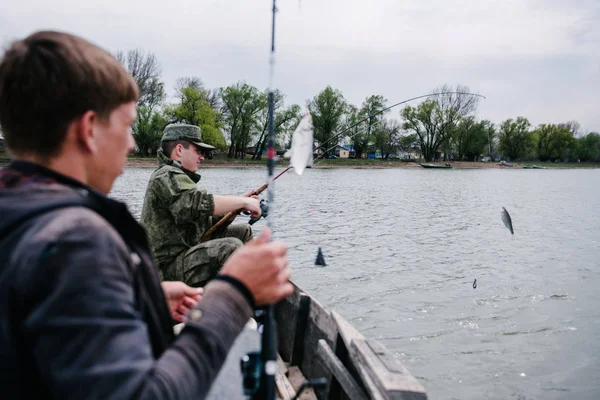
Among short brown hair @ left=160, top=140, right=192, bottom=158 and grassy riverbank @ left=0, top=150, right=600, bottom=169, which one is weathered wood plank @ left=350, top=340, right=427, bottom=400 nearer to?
short brown hair @ left=160, top=140, right=192, bottom=158

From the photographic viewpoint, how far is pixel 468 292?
418 inches

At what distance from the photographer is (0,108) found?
4.09 ft

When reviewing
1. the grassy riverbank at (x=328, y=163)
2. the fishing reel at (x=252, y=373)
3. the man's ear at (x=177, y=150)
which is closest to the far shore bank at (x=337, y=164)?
the grassy riverbank at (x=328, y=163)

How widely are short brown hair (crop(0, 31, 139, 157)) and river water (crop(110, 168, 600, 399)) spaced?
6.13m

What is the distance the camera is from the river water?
689 cm

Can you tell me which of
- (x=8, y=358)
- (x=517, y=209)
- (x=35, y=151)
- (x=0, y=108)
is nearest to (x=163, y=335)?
(x=8, y=358)

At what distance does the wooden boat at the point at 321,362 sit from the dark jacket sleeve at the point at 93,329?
36.0 inches

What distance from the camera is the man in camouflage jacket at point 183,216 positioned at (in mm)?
5094

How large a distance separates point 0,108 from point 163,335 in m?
0.78

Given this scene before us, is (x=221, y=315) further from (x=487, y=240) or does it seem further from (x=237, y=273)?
(x=487, y=240)

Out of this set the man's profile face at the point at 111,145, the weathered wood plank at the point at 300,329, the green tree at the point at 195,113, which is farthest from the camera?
the green tree at the point at 195,113

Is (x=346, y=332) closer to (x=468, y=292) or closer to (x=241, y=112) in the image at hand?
(x=468, y=292)

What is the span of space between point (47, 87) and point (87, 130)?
0.47 ft

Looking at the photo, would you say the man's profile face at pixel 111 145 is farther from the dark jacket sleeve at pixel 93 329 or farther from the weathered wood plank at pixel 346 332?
the weathered wood plank at pixel 346 332
